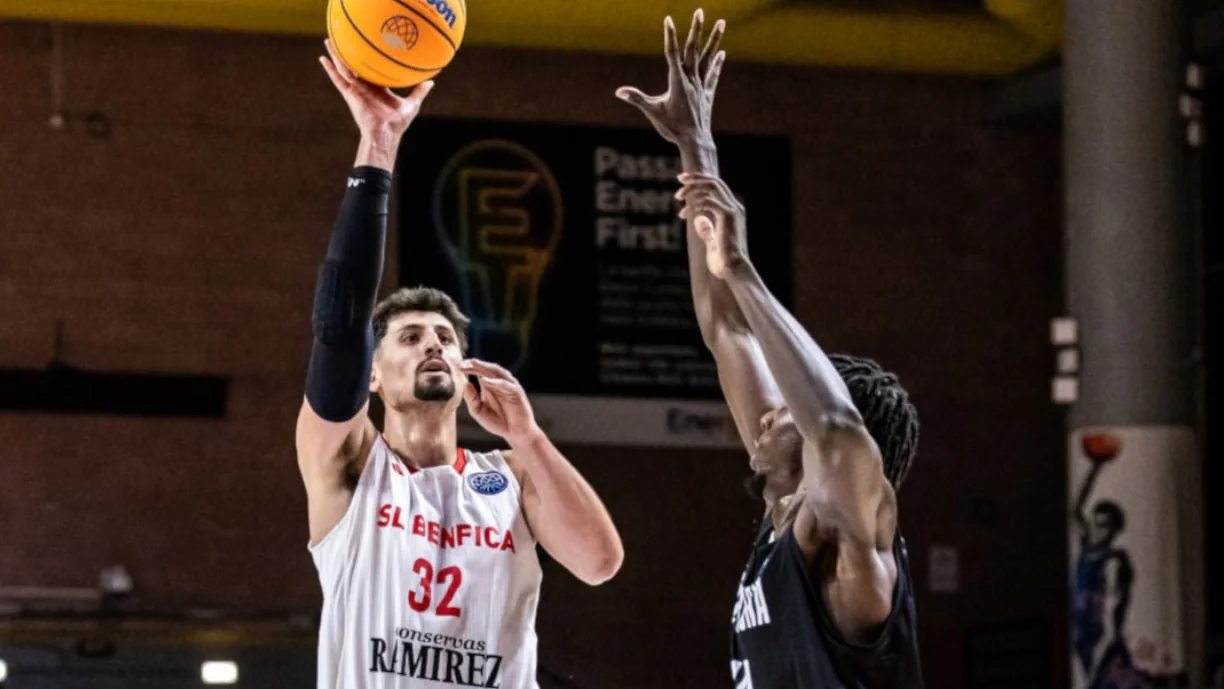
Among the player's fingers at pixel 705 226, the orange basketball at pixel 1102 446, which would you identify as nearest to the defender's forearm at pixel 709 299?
the player's fingers at pixel 705 226

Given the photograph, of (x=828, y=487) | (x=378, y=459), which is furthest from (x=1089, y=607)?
(x=828, y=487)

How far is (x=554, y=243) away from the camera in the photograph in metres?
12.7

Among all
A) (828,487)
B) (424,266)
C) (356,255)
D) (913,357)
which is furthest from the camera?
(913,357)

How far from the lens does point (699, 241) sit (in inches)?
195

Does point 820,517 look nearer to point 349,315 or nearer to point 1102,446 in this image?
point 349,315

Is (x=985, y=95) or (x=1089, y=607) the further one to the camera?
(x=985, y=95)

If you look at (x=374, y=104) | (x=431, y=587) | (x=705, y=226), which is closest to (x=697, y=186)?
(x=705, y=226)

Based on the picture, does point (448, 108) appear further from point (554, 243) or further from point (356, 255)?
point (356, 255)

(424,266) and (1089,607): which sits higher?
(424,266)

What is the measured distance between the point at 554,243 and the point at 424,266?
0.94 meters

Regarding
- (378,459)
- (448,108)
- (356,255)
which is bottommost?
(378,459)

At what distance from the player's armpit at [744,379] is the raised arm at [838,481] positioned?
0.80m

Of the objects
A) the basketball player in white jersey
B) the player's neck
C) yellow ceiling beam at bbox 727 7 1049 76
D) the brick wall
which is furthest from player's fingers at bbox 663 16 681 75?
the brick wall

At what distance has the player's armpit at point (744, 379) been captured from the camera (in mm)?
4629
